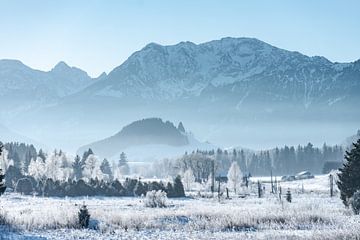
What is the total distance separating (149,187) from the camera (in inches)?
4392

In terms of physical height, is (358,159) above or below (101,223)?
above

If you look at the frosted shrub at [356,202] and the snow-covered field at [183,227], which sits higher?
the frosted shrub at [356,202]

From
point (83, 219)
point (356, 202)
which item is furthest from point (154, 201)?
point (83, 219)

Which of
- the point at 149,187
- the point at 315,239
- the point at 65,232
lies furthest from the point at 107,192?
the point at 315,239

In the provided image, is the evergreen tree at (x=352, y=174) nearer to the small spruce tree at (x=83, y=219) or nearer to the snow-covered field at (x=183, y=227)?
the snow-covered field at (x=183, y=227)

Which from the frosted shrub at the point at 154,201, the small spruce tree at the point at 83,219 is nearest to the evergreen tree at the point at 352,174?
the small spruce tree at the point at 83,219

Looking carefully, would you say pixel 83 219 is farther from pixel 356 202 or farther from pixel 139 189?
pixel 139 189

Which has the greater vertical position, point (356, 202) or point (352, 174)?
point (352, 174)

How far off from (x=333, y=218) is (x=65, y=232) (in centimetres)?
1903

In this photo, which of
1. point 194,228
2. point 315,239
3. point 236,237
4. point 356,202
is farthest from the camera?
point 356,202

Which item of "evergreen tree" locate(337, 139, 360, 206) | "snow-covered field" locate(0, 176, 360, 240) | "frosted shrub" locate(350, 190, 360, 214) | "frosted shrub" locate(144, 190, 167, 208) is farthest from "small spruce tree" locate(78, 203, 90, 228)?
"frosted shrub" locate(144, 190, 167, 208)

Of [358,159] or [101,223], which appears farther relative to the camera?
[358,159]

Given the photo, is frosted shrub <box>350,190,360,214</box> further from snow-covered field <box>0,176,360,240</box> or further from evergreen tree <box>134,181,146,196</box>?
evergreen tree <box>134,181,146,196</box>

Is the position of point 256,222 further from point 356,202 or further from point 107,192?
point 107,192
